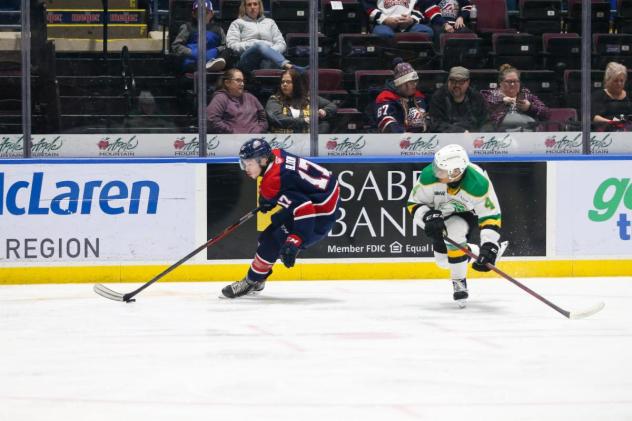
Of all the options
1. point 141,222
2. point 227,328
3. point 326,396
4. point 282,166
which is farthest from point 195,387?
point 141,222

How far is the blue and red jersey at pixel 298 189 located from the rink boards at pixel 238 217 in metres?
1.20

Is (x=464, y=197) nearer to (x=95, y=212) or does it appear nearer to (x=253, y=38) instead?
(x=253, y=38)

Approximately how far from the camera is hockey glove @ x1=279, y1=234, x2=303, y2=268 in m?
8.23

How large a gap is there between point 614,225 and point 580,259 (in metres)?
0.38

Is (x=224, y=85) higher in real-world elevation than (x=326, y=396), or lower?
higher

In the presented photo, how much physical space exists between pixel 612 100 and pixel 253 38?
2.90 m

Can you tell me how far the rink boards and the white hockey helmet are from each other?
191cm

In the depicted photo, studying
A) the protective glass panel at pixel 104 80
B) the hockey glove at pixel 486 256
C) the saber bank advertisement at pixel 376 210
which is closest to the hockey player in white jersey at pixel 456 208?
the hockey glove at pixel 486 256

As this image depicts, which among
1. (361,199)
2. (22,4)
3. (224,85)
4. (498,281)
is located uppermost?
(22,4)

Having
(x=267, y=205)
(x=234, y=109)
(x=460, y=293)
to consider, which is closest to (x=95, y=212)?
(x=234, y=109)

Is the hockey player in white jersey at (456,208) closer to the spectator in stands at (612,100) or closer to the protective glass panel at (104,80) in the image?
the spectator in stands at (612,100)

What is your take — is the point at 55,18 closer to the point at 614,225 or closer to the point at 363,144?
the point at 363,144

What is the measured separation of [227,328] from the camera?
733cm

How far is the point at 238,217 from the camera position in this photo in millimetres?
9734
